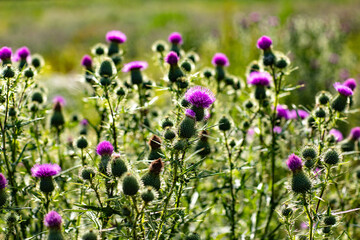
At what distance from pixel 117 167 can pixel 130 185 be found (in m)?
0.24

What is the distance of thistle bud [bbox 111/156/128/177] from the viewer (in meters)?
2.20

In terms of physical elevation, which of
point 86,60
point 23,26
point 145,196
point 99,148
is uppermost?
point 23,26

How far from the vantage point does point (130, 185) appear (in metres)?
1.99

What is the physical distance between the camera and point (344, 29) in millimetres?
10938

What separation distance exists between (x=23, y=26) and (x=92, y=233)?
29.0 meters

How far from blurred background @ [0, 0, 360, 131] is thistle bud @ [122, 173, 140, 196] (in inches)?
76.0

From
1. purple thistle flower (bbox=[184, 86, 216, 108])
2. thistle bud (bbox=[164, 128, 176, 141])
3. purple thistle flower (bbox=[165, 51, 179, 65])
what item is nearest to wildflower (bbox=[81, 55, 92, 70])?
purple thistle flower (bbox=[165, 51, 179, 65])

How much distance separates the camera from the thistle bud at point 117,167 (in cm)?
220

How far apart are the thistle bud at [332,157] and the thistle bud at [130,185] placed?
1.33 m

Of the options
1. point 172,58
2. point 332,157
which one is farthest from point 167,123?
point 332,157

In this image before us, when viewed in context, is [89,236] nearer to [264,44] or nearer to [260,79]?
[260,79]

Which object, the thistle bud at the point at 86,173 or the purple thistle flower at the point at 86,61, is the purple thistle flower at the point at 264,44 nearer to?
the purple thistle flower at the point at 86,61

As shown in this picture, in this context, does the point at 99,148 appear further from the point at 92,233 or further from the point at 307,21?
the point at 307,21

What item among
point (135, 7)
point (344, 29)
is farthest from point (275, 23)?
point (135, 7)
